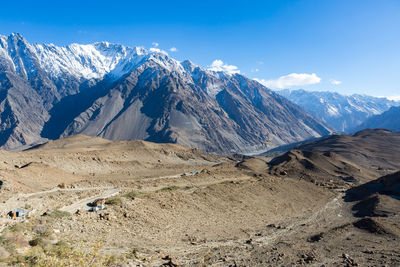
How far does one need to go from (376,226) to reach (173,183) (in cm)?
2349

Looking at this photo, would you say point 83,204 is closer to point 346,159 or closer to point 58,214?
point 58,214

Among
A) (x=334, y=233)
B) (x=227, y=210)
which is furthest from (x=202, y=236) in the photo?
(x=334, y=233)

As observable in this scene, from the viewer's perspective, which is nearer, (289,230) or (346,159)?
(289,230)

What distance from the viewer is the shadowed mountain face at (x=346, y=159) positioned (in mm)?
60344

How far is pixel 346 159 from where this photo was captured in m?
88.5

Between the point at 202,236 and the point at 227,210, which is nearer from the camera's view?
the point at 202,236

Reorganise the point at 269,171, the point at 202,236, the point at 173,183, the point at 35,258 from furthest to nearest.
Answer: the point at 269,171 → the point at 173,183 → the point at 202,236 → the point at 35,258

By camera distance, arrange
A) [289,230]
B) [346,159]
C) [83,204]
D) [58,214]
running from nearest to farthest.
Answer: [58,214] → [83,204] → [289,230] → [346,159]

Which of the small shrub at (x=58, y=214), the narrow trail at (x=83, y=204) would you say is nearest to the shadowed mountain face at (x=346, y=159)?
the narrow trail at (x=83, y=204)

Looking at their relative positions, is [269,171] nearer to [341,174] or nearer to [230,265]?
[341,174]

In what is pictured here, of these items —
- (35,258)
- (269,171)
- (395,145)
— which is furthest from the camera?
(395,145)

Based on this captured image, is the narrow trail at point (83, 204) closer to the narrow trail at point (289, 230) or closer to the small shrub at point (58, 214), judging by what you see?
the small shrub at point (58, 214)

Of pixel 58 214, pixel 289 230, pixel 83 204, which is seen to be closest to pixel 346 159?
pixel 289 230

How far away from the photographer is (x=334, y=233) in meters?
23.2
